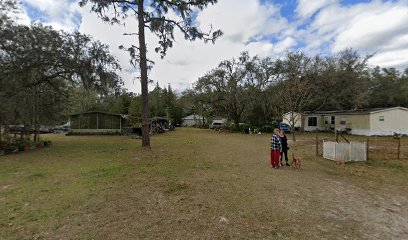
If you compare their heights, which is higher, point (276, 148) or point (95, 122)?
point (95, 122)

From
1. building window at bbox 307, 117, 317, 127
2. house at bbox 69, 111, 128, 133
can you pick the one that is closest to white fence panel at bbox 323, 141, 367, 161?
building window at bbox 307, 117, 317, 127

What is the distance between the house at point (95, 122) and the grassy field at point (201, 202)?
62.5 ft

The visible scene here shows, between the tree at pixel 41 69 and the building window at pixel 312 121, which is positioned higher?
the tree at pixel 41 69

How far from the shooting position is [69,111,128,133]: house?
27672 millimetres

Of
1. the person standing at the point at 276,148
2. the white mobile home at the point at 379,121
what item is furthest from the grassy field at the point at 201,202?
the white mobile home at the point at 379,121

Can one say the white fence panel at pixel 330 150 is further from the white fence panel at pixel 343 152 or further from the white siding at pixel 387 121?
the white siding at pixel 387 121

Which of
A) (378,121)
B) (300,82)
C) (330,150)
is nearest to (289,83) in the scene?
(300,82)

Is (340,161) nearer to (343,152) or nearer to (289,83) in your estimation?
(343,152)

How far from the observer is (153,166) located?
29.8ft

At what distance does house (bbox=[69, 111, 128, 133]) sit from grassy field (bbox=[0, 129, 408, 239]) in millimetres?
19036

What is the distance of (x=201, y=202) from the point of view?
5.24 meters

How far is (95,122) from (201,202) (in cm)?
2578

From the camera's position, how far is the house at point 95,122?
27.7 meters

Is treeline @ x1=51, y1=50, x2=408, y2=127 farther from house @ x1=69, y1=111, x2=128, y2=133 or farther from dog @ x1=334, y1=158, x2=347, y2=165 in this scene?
dog @ x1=334, y1=158, x2=347, y2=165
